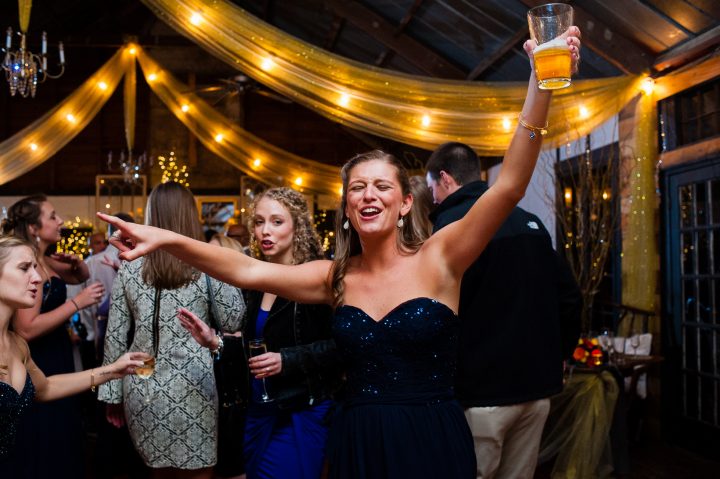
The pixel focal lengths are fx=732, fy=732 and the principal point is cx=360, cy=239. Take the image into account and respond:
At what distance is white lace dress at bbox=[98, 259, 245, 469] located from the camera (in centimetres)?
267

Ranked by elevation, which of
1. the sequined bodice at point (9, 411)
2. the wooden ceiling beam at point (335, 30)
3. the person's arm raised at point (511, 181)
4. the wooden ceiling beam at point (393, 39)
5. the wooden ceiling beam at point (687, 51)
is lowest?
the sequined bodice at point (9, 411)

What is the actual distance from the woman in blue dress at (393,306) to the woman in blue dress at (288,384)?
0.45 m

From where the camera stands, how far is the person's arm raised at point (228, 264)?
157 cm

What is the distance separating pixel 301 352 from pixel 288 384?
11 cm

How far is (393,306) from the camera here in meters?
Result: 1.78

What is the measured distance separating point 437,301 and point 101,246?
19.4 ft

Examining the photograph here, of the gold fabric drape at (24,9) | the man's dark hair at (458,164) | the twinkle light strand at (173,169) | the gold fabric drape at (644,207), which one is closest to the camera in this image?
the man's dark hair at (458,164)

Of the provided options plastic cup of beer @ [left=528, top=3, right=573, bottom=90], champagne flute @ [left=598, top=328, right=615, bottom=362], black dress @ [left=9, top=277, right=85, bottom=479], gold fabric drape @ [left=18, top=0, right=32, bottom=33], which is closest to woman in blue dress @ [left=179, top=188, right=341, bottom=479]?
black dress @ [left=9, top=277, right=85, bottom=479]

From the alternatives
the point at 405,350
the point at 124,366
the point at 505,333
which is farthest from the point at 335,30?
the point at 405,350

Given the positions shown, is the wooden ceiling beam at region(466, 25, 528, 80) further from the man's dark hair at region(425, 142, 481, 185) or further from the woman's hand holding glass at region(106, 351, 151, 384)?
the woman's hand holding glass at region(106, 351, 151, 384)

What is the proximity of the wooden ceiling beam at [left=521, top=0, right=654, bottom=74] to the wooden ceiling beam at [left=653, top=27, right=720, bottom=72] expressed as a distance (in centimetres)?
10

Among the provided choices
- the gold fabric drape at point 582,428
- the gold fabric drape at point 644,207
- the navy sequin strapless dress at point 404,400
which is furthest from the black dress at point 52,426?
the gold fabric drape at point 644,207

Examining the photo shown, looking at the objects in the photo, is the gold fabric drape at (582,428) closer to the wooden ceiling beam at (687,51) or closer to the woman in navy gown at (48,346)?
the wooden ceiling beam at (687,51)

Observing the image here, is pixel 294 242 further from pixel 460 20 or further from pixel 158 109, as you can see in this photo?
pixel 158 109
